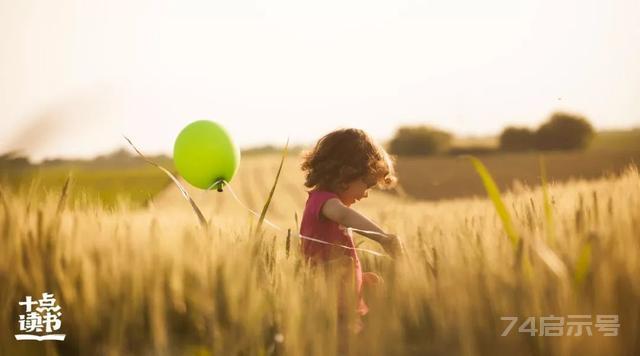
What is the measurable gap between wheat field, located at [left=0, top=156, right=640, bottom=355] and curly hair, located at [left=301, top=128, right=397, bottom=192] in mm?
774

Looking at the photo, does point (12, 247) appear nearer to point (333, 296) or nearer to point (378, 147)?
point (333, 296)

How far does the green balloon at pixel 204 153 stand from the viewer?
2424mm

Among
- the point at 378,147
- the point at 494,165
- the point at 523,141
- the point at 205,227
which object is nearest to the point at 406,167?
the point at 494,165

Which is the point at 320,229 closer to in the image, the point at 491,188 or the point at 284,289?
the point at 284,289

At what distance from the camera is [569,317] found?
999 mm

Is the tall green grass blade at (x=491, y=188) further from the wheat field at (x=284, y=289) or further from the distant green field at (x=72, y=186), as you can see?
the distant green field at (x=72, y=186)

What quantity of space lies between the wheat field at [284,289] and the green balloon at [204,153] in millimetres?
1039

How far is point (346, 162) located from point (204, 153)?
1.88 ft

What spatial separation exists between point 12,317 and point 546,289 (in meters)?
0.95

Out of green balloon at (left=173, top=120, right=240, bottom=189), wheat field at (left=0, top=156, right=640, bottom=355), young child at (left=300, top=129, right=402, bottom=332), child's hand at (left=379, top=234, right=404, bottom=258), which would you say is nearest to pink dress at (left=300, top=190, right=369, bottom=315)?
young child at (left=300, top=129, right=402, bottom=332)

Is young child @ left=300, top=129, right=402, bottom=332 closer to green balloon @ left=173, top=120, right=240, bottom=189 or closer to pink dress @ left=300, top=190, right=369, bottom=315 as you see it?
pink dress @ left=300, top=190, right=369, bottom=315

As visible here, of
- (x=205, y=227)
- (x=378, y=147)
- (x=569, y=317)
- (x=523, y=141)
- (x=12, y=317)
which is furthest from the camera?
(x=523, y=141)

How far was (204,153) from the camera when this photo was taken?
2420mm

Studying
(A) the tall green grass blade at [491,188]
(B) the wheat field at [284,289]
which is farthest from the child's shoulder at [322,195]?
(A) the tall green grass blade at [491,188]
